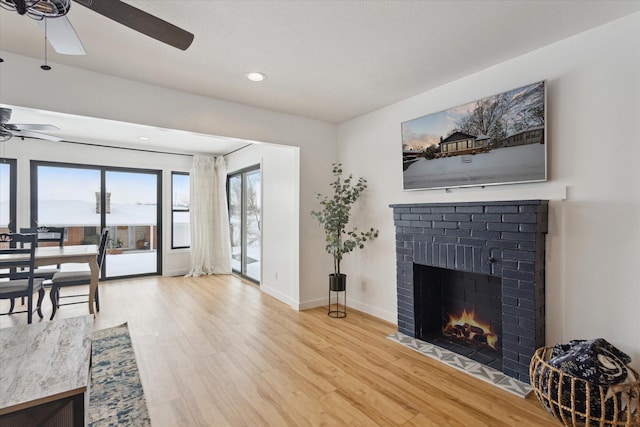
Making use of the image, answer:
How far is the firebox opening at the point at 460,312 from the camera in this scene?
2693mm

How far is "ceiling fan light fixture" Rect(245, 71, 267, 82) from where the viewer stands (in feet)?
8.95

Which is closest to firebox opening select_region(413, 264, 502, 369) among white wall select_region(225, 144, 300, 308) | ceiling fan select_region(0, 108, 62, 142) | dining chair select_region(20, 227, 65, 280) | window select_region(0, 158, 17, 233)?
white wall select_region(225, 144, 300, 308)

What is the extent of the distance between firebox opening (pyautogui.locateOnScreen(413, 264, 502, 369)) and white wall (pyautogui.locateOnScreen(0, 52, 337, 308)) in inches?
58.4

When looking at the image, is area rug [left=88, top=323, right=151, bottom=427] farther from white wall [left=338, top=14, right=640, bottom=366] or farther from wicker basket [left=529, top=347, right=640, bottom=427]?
white wall [left=338, top=14, right=640, bottom=366]

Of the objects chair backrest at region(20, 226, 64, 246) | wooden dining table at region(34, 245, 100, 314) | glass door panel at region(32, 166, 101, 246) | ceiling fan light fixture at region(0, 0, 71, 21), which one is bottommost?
wooden dining table at region(34, 245, 100, 314)

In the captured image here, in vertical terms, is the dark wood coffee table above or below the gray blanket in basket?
above

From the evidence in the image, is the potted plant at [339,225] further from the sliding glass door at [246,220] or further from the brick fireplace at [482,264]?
the sliding glass door at [246,220]

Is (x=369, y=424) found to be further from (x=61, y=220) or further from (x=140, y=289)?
(x=61, y=220)

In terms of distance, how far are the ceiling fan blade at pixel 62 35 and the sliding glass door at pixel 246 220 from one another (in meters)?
3.48

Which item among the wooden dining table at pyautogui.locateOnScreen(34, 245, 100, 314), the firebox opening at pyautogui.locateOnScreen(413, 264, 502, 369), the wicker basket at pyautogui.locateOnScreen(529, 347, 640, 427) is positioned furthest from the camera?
the wooden dining table at pyautogui.locateOnScreen(34, 245, 100, 314)

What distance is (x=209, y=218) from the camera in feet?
20.6

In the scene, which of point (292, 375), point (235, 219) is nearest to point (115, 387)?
point (292, 375)

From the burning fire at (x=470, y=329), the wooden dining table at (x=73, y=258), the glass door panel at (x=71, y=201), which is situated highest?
the glass door panel at (x=71, y=201)

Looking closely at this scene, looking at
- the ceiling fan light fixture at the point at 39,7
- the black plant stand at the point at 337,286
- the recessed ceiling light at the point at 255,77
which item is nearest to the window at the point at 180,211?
the black plant stand at the point at 337,286
